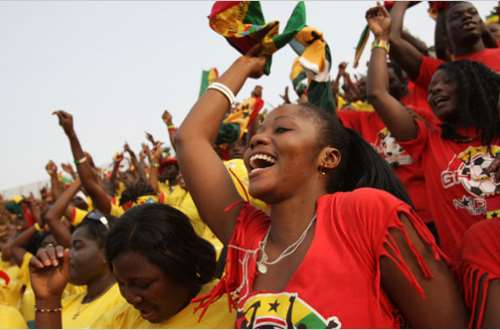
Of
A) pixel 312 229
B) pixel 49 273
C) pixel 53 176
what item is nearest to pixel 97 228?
pixel 49 273

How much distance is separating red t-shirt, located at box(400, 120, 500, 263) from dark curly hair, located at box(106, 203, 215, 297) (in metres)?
1.09

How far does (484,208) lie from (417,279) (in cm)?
114

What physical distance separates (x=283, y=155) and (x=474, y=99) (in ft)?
4.65

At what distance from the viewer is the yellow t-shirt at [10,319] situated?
2.76 m

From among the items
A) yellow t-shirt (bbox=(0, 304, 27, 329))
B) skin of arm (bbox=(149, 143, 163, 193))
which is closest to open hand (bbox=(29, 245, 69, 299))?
yellow t-shirt (bbox=(0, 304, 27, 329))

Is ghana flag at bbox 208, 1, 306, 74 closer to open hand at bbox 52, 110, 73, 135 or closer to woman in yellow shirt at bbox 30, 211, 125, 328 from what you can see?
woman in yellow shirt at bbox 30, 211, 125, 328

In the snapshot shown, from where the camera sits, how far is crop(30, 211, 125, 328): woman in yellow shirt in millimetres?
2371

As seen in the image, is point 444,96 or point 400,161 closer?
point 444,96

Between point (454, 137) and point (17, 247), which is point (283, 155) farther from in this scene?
point (17, 247)

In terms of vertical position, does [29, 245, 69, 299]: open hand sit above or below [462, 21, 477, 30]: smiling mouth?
below

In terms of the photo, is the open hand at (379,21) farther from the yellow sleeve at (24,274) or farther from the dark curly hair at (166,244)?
the yellow sleeve at (24,274)

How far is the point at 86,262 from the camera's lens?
3.34 meters

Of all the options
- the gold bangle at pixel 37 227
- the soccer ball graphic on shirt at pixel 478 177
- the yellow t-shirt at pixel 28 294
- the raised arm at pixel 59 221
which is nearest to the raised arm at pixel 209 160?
the soccer ball graphic on shirt at pixel 478 177

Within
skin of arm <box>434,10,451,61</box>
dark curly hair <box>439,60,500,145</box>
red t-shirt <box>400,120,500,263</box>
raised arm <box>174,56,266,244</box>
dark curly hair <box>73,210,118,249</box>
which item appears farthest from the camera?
skin of arm <box>434,10,451,61</box>
